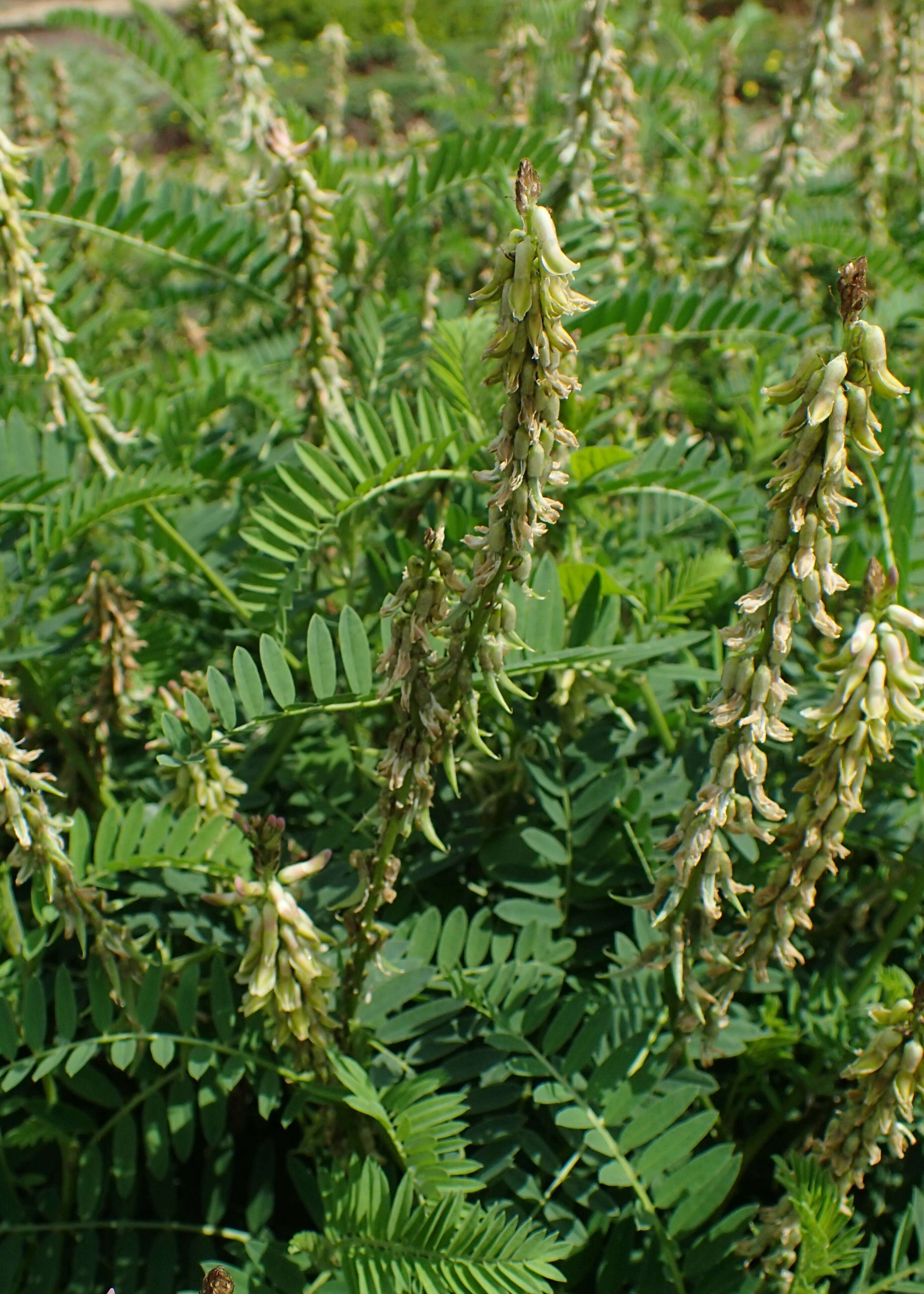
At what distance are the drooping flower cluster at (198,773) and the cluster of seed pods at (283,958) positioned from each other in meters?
0.28

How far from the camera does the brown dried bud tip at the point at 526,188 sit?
3.43ft

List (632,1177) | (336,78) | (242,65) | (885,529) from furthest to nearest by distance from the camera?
(336,78) → (242,65) → (885,529) → (632,1177)

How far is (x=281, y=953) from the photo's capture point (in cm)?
152

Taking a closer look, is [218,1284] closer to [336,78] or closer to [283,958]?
[283,958]

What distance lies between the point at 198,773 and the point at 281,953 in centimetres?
41

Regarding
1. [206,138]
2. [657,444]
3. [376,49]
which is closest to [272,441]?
[657,444]

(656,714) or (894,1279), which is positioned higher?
(656,714)

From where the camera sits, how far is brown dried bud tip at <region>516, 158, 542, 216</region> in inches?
41.1

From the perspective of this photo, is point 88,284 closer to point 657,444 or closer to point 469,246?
point 469,246

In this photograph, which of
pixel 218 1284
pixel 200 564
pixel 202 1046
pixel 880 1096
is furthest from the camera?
pixel 200 564

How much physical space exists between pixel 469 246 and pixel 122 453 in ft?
4.69

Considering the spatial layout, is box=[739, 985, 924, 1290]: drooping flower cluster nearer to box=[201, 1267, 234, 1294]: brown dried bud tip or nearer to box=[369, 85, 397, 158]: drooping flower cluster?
box=[201, 1267, 234, 1294]: brown dried bud tip

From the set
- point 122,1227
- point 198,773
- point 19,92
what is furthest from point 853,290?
point 19,92

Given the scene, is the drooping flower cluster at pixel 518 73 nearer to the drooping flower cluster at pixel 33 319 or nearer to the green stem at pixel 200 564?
the drooping flower cluster at pixel 33 319
